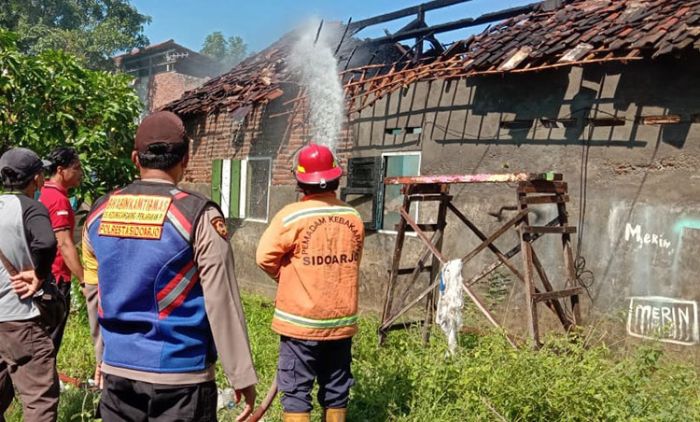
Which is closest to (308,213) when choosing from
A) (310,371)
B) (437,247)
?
(310,371)

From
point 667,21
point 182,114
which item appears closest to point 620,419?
point 667,21

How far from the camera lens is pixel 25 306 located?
125 inches

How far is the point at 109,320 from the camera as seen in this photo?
84.4 inches

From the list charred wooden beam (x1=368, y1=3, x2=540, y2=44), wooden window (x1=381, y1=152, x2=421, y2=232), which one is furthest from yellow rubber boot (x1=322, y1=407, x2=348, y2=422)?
charred wooden beam (x1=368, y1=3, x2=540, y2=44)

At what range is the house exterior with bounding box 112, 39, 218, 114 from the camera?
2348cm

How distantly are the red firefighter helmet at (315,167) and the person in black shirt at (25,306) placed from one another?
4.79 feet

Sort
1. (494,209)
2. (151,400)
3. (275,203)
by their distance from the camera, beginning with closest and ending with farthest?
1. (151,400)
2. (494,209)
3. (275,203)

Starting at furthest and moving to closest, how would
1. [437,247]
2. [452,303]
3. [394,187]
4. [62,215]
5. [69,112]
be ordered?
[394,187] < [69,112] < [437,247] < [452,303] < [62,215]

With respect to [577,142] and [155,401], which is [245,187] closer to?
[577,142]

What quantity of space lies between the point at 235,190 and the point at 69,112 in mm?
3300

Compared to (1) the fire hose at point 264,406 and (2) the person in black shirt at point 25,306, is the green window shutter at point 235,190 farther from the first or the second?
(1) the fire hose at point 264,406

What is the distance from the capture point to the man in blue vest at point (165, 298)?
2.04m

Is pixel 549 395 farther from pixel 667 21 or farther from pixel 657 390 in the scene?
pixel 667 21

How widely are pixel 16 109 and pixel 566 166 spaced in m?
5.87
